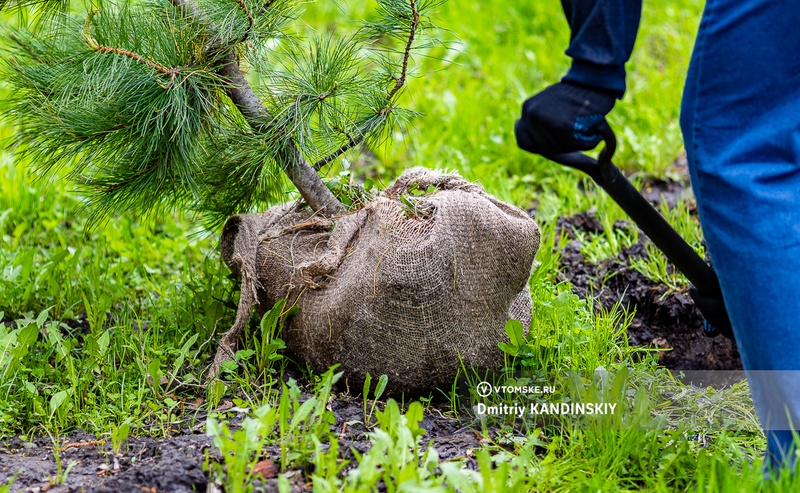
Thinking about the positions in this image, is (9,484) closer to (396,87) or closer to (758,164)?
(396,87)

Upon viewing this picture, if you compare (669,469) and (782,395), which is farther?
(669,469)

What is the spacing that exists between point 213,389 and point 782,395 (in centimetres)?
120

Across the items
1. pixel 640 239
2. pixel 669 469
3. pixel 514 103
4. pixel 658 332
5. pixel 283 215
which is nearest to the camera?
pixel 669 469

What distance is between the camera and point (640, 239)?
2844mm

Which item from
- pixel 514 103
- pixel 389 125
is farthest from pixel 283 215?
pixel 514 103

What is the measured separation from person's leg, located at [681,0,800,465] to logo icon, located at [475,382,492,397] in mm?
615

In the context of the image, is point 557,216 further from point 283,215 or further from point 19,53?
point 19,53

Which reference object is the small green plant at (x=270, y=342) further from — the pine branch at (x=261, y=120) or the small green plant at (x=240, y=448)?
the small green plant at (x=240, y=448)

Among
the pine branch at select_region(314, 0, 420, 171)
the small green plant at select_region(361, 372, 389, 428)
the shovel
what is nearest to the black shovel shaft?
the shovel

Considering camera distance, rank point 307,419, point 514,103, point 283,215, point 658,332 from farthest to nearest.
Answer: point 514,103 → point 658,332 → point 283,215 → point 307,419

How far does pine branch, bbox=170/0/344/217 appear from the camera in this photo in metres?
2.03

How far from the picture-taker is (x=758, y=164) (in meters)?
1.57

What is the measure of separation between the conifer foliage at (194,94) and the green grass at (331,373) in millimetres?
164

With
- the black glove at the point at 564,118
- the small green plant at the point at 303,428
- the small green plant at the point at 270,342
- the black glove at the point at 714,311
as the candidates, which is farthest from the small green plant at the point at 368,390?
the black glove at the point at 714,311
